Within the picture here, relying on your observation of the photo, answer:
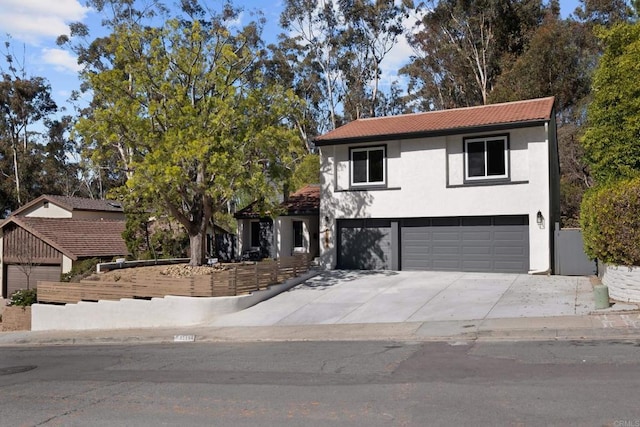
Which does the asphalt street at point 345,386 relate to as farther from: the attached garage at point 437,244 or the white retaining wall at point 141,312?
the attached garage at point 437,244

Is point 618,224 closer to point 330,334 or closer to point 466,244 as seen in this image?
point 330,334

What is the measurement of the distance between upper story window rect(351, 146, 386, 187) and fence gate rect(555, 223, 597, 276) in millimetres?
6572

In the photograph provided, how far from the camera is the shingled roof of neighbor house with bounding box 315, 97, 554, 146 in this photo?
785 inches

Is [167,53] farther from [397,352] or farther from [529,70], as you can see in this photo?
[529,70]

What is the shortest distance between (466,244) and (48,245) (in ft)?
66.0

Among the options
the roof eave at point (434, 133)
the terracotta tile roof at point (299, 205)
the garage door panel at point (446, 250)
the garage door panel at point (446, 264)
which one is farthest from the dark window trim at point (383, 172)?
the garage door panel at point (446, 264)

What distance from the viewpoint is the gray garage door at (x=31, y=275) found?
2839 cm

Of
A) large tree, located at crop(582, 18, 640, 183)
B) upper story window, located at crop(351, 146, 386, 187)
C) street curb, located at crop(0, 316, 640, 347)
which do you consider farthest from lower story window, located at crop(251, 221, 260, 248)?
large tree, located at crop(582, 18, 640, 183)

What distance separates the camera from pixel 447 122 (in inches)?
846

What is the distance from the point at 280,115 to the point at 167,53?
169 inches

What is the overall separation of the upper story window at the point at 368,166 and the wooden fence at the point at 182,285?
470 centimetres

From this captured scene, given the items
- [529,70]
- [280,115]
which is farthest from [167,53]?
[529,70]

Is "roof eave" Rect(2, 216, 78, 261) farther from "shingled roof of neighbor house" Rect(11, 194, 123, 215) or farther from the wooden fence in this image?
the wooden fence

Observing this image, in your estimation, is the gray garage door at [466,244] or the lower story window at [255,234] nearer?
the gray garage door at [466,244]
